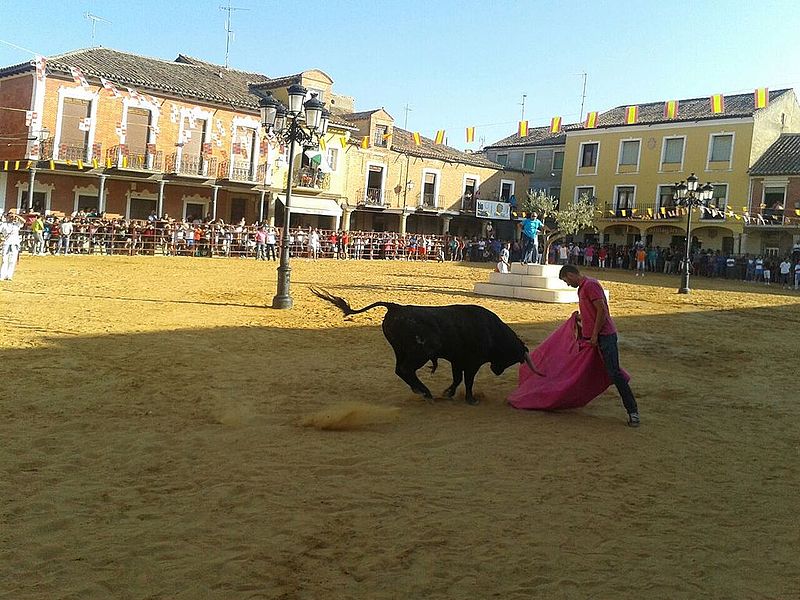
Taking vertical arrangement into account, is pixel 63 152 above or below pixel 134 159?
below

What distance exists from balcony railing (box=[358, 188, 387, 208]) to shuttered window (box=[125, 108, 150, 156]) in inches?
525

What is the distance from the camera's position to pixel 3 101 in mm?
32750

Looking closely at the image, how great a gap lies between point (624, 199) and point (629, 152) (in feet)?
9.59

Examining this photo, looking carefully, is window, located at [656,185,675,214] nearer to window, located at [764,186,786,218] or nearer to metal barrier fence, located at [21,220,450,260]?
window, located at [764,186,786,218]

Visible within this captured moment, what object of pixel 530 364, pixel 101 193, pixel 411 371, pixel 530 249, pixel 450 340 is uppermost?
pixel 101 193

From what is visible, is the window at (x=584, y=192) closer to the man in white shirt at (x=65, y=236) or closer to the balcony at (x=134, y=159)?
the balcony at (x=134, y=159)

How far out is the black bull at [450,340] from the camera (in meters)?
7.60

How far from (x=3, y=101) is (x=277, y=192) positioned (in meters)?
12.7

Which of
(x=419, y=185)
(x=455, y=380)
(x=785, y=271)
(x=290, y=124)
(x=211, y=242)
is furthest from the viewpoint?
(x=419, y=185)

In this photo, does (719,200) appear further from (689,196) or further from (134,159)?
(134,159)

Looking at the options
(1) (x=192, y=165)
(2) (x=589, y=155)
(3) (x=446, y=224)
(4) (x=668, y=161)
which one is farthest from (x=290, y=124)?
(2) (x=589, y=155)

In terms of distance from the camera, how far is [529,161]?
5575cm

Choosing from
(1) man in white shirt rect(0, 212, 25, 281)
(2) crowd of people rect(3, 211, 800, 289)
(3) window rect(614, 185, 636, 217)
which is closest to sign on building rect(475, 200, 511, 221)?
(2) crowd of people rect(3, 211, 800, 289)

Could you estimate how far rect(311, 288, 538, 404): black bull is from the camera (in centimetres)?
760
